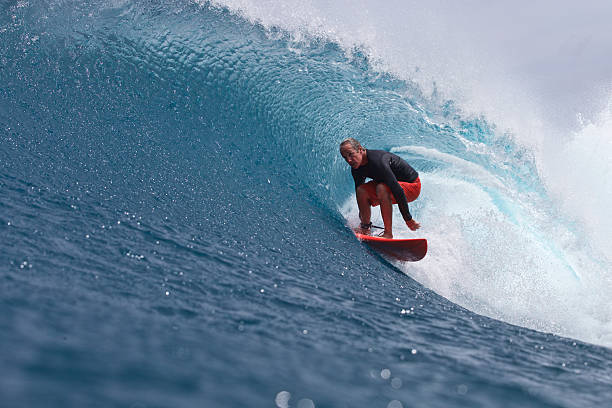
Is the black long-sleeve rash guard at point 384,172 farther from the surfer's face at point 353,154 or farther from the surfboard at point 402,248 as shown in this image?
the surfboard at point 402,248

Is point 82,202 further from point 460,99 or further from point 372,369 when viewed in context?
point 460,99

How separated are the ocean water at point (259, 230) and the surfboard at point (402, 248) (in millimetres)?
101

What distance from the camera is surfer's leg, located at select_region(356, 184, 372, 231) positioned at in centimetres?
529

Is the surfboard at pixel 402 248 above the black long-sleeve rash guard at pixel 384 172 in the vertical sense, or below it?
below

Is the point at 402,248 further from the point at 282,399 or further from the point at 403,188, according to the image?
the point at 282,399

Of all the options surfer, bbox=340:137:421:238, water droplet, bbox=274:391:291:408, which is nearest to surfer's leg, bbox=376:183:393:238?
surfer, bbox=340:137:421:238

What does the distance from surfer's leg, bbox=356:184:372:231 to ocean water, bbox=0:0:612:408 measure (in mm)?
315

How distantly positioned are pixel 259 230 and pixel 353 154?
1.23 m

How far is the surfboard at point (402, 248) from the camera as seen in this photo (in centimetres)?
492

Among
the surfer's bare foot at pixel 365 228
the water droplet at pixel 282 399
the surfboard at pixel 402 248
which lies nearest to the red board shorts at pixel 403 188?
the surfer's bare foot at pixel 365 228

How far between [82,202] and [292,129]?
404 centimetres

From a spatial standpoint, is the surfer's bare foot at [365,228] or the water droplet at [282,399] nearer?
the water droplet at [282,399]

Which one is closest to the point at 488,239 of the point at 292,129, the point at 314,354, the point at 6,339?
the point at 292,129

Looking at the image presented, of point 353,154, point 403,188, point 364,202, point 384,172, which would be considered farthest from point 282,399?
point 403,188
